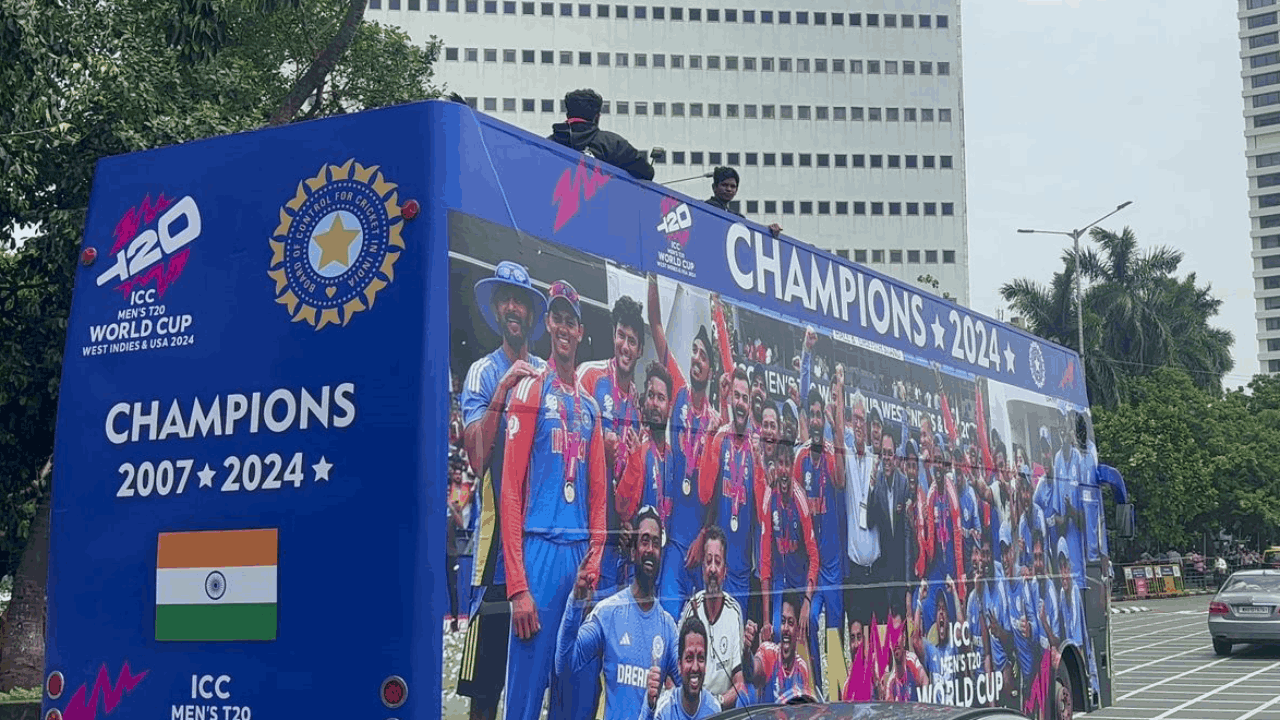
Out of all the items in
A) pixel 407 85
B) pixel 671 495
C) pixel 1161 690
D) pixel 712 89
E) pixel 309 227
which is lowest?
pixel 1161 690

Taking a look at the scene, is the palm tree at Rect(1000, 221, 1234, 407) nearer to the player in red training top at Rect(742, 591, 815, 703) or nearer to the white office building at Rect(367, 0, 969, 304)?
the white office building at Rect(367, 0, 969, 304)

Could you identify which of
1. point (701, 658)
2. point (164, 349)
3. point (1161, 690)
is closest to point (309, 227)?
point (164, 349)

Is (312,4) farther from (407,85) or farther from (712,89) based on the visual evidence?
(712,89)

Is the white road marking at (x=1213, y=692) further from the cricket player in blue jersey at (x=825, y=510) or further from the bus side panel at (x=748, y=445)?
the cricket player in blue jersey at (x=825, y=510)

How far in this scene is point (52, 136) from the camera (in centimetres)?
1331

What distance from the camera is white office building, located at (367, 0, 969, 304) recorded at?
91.0 meters

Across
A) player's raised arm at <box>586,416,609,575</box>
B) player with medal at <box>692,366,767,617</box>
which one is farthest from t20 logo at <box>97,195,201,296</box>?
player with medal at <box>692,366,767,617</box>

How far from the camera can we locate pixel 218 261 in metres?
6.34

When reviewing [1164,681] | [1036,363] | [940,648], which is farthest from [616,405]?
[1164,681]

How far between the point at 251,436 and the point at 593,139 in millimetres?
2369

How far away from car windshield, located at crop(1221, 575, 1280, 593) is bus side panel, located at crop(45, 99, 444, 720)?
22067 mm

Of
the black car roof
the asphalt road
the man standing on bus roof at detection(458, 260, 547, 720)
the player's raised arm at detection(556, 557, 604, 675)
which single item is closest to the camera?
the black car roof

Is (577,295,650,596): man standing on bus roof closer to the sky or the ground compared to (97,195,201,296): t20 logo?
closer to the ground

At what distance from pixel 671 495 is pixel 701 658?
812mm
